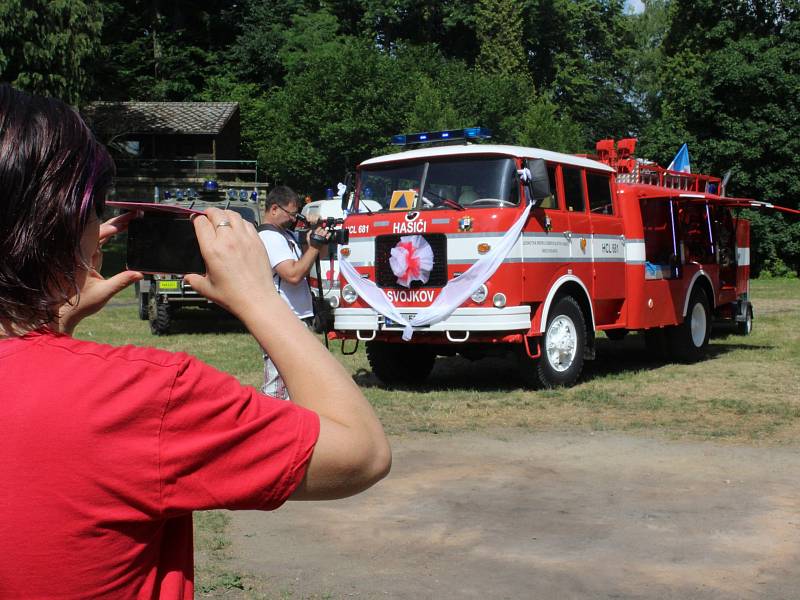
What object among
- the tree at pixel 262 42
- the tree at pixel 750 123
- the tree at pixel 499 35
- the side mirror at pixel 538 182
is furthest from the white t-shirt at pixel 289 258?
the tree at pixel 499 35

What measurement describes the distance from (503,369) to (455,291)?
3.14 m

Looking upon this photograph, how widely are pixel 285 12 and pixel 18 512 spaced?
61924 millimetres

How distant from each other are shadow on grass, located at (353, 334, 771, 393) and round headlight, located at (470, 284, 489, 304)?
4.30 ft

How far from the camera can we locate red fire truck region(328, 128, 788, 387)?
10.8m

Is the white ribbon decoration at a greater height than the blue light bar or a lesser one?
lesser

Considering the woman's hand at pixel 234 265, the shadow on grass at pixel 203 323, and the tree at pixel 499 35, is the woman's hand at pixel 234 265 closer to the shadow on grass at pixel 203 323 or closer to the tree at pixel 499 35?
the shadow on grass at pixel 203 323

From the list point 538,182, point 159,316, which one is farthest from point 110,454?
point 159,316

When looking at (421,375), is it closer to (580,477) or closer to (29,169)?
(580,477)

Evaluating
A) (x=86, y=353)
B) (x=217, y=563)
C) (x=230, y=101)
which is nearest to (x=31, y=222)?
(x=86, y=353)

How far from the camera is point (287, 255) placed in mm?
6812

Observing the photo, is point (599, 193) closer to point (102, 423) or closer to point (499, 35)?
point (102, 423)

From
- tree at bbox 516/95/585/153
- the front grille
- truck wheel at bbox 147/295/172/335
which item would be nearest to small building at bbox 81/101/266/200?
tree at bbox 516/95/585/153

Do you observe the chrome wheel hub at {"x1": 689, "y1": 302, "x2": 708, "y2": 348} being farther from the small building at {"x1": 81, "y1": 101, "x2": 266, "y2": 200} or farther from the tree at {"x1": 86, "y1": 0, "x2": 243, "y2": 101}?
the tree at {"x1": 86, "y1": 0, "x2": 243, "y2": 101}

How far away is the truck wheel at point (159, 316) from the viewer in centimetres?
1700
